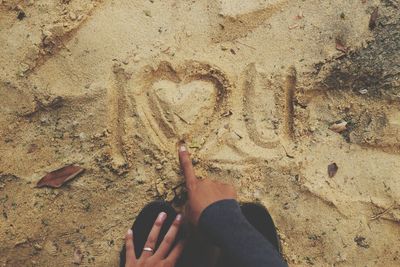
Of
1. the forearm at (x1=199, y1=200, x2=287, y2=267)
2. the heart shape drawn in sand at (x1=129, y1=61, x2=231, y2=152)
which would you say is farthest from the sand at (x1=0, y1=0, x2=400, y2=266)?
the forearm at (x1=199, y1=200, x2=287, y2=267)

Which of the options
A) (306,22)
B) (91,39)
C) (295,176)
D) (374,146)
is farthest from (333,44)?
(91,39)

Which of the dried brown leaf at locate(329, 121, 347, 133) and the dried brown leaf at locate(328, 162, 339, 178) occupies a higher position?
the dried brown leaf at locate(329, 121, 347, 133)

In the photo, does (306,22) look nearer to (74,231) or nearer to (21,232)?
(74,231)

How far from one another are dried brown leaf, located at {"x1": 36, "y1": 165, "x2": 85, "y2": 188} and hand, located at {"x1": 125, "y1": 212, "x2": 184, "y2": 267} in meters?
0.38

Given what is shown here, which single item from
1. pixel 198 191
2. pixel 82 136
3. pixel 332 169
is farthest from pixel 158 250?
pixel 332 169

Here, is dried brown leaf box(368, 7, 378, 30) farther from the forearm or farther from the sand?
the forearm

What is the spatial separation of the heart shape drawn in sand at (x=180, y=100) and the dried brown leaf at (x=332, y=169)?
23.0 inches

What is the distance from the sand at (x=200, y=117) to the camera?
2.09 m

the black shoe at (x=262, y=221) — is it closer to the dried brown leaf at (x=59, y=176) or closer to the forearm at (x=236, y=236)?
the forearm at (x=236, y=236)

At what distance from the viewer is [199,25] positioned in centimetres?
227

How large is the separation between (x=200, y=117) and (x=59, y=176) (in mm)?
724

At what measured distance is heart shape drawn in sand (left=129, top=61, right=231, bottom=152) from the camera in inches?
85.7

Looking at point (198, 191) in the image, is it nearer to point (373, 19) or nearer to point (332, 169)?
point (332, 169)

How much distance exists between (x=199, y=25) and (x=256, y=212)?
97cm
